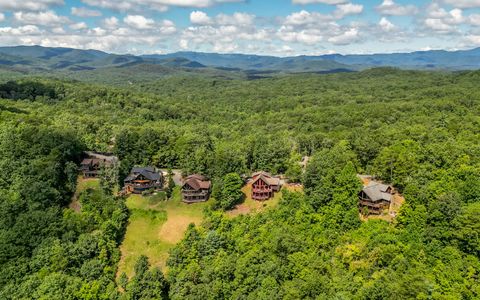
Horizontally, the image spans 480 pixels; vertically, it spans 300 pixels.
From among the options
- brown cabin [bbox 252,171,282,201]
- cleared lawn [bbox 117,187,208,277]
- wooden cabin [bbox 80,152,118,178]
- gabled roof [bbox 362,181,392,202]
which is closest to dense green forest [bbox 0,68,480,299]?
gabled roof [bbox 362,181,392,202]

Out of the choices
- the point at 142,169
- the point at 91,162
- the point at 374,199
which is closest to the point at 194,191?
the point at 142,169

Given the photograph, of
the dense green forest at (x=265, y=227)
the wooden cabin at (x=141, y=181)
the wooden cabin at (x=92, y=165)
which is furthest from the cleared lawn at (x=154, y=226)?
the wooden cabin at (x=92, y=165)

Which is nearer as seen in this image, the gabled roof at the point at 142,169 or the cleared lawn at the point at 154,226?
the cleared lawn at the point at 154,226

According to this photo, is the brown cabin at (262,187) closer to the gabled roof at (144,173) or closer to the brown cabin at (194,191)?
the brown cabin at (194,191)

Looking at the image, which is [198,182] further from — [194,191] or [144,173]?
[144,173]

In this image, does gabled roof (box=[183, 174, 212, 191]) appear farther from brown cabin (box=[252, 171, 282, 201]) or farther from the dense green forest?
brown cabin (box=[252, 171, 282, 201])

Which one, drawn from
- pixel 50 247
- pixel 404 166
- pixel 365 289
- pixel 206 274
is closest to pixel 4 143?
pixel 50 247
